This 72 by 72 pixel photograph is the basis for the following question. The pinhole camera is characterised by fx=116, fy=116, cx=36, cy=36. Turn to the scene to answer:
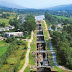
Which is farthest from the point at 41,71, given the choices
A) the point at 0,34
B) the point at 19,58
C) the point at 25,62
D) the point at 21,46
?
the point at 0,34

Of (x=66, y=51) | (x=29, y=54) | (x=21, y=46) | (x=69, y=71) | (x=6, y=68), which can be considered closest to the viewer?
(x=69, y=71)

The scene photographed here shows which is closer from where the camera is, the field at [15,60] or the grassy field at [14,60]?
the field at [15,60]

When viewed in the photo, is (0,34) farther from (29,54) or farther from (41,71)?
(41,71)

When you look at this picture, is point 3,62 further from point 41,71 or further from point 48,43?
point 48,43

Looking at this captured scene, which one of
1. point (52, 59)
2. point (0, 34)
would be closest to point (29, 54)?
point (52, 59)

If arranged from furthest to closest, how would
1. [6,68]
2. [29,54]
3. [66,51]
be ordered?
[29,54], [66,51], [6,68]

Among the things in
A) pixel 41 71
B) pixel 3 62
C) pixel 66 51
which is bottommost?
pixel 41 71

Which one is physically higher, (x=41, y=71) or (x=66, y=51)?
(x=66, y=51)

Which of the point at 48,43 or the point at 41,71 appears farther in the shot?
the point at 48,43

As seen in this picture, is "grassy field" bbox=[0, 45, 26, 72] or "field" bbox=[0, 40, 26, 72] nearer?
"field" bbox=[0, 40, 26, 72]
